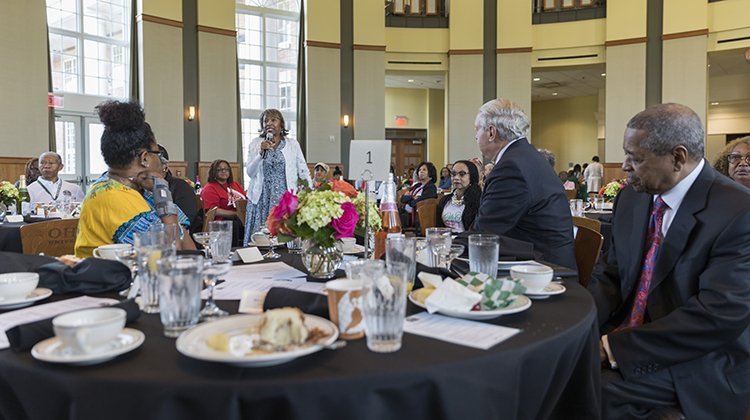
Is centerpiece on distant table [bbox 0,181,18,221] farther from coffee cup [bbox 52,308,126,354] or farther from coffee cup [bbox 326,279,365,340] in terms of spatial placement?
coffee cup [bbox 326,279,365,340]

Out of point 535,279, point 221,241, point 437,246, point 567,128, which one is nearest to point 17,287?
point 221,241

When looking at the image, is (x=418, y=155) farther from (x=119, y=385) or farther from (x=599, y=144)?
(x=119, y=385)

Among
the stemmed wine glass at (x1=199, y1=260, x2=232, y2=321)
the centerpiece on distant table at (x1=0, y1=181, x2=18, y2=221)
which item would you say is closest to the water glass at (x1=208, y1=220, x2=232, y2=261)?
the stemmed wine glass at (x1=199, y1=260, x2=232, y2=321)

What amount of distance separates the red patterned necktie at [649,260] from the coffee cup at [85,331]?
1649 mm

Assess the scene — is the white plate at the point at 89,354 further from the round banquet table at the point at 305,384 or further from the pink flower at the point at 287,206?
the pink flower at the point at 287,206

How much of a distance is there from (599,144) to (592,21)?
26.3ft

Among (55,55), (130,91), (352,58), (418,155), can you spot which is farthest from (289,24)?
(418,155)

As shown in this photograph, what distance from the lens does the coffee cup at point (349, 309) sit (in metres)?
1.13

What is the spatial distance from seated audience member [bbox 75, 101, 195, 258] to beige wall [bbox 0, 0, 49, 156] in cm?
839

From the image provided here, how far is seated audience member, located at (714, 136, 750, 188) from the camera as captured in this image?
11.5 feet

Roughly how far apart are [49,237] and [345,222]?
2.08 metres

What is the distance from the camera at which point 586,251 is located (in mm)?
2611

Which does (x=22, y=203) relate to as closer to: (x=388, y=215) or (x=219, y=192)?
(x=219, y=192)

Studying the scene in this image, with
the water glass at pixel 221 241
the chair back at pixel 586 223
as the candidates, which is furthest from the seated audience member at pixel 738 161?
the water glass at pixel 221 241
